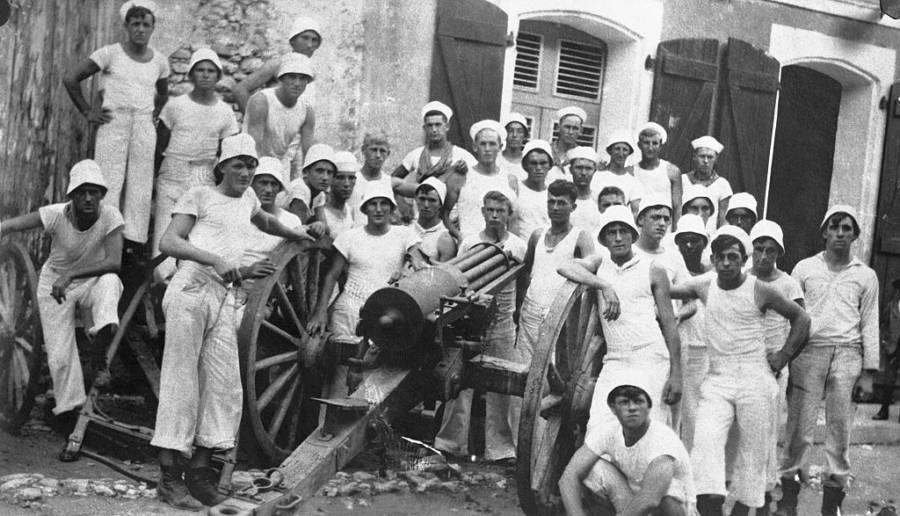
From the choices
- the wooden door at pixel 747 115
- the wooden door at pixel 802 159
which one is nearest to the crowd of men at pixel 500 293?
the wooden door at pixel 747 115

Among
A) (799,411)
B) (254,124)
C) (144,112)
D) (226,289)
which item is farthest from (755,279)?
(144,112)

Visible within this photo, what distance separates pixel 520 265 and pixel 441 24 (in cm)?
323

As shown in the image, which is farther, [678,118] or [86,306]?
[678,118]

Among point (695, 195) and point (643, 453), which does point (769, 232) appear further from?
point (643, 453)

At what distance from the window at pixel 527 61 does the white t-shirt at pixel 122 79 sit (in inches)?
150

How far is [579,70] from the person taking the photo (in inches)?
436

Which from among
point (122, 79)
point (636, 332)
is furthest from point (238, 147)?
point (636, 332)

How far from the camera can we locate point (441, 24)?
9961 millimetres

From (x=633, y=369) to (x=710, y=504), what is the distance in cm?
84

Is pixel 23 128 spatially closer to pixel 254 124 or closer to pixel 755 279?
pixel 254 124

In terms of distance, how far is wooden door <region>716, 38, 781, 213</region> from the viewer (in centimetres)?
1133

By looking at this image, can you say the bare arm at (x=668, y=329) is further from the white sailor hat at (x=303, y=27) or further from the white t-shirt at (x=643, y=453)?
the white sailor hat at (x=303, y=27)

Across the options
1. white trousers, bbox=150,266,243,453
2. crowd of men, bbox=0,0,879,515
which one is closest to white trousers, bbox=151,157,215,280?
Answer: crowd of men, bbox=0,0,879,515

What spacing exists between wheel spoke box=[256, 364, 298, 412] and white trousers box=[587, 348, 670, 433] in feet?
5.49
